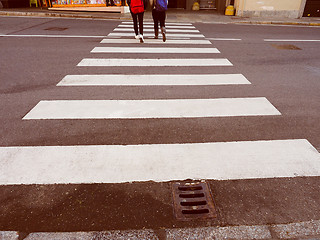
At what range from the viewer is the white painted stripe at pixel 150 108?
172 inches

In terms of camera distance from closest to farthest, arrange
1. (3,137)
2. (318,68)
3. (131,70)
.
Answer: (3,137) < (131,70) < (318,68)

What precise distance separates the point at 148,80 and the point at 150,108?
1513 millimetres

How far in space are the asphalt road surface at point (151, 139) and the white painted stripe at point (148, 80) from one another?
0.02m

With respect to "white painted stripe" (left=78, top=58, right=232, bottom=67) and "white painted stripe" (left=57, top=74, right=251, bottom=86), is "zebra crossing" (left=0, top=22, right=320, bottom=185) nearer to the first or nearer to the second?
"white painted stripe" (left=57, top=74, right=251, bottom=86)

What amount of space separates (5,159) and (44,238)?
4.73 feet

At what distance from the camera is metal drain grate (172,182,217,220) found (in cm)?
258

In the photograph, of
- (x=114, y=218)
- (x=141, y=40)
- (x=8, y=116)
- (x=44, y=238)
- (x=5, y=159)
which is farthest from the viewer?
(x=141, y=40)

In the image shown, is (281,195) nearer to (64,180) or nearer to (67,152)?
(64,180)

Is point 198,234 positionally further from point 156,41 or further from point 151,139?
point 156,41

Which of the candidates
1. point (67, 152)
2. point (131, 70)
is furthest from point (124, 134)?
point (131, 70)

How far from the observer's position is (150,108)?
15.2ft

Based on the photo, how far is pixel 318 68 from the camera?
715 cm

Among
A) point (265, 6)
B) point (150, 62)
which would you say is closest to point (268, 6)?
point (265, 6)

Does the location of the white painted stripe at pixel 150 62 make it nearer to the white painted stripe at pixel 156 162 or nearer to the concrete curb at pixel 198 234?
the white painted stripe at pixel 156 162
